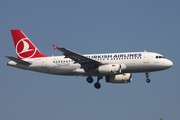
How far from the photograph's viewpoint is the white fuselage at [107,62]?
233ft

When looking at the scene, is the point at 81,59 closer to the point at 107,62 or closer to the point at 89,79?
the point at 107,62

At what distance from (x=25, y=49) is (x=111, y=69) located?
15330 mm

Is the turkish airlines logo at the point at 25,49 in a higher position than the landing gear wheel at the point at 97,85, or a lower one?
higher

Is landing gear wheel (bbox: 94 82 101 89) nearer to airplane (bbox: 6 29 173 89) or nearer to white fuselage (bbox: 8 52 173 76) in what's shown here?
airplane (bbox: 6 29 173 89)

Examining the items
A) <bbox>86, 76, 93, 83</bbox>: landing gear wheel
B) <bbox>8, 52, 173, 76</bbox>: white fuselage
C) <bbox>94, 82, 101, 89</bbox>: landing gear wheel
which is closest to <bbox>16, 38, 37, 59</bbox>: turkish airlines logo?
<bbox>8, 52, 173, 76</bbox>: white fuselage

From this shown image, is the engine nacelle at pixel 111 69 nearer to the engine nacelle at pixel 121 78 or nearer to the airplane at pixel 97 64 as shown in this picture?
the airplane at pixel 97 64

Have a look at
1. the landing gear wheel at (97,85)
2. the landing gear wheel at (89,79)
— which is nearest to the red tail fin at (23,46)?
the landing gear wheel at (89,79)

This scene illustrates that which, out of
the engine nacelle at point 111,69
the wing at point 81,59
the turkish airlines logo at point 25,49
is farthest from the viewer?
the turkish airlines logo at point 25,49

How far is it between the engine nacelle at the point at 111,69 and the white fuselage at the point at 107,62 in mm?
604

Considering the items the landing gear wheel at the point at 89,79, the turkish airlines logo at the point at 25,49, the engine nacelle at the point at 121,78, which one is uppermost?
the turkish airlines logo at the point at 25,49

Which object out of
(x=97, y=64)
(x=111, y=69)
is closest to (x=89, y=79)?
(x=97, y=64)

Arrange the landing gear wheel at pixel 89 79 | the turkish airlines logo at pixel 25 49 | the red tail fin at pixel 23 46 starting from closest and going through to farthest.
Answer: the landing gear wheel at pixel 89 79, the red tail fin at pixel 23 46, the turkish airlines logo at pixel 25 49

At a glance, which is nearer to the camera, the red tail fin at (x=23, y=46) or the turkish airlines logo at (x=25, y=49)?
the red tail fin at (x=23, y=46)

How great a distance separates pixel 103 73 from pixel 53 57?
8.12 m
